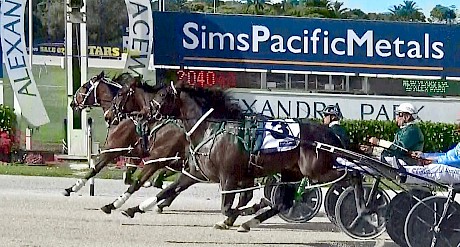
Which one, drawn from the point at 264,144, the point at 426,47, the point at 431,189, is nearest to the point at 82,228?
the point at 264,144

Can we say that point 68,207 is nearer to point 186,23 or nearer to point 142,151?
point 142,151

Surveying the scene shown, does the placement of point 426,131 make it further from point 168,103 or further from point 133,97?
point 168,103

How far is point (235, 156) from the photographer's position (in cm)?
959

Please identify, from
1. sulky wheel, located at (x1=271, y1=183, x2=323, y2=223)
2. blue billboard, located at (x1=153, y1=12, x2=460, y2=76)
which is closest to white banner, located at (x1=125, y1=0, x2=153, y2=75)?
blue billboard, located at (x1=153, y1=12, x2=460, y2=76)

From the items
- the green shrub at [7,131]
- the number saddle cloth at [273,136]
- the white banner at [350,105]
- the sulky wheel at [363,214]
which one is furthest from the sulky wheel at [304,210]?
the green shrub at [7,131]

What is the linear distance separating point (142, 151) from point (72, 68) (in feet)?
28.8

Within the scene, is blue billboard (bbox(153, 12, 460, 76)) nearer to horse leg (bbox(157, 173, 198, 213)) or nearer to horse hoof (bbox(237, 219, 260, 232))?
horse leg (bbox(157, 173, 198, 213))

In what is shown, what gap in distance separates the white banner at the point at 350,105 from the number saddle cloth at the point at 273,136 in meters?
10.5

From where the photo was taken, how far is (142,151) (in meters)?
12.1

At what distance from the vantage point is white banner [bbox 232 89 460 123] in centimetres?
2023

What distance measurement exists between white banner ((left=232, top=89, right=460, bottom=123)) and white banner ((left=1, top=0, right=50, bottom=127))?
452 centimetres

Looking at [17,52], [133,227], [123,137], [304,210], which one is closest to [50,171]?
[17,52]

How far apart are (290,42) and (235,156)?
10.7 meters

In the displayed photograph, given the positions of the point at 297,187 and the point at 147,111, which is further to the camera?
the point at 147,111
